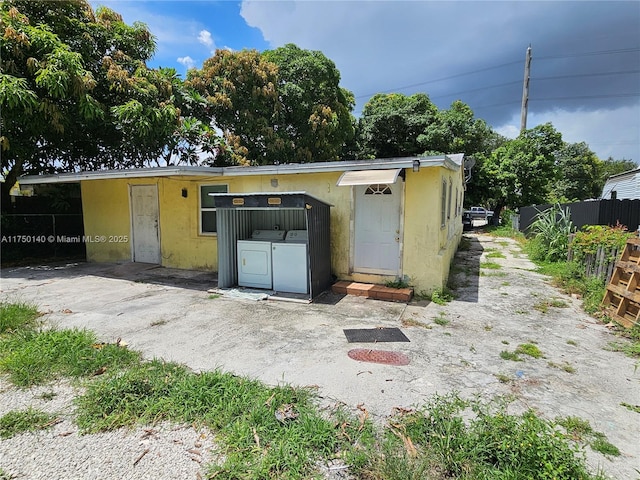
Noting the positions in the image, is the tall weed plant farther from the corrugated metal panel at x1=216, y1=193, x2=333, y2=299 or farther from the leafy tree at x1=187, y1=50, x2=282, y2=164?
the leafy tree at x1=187, y1=50, x2=282, y2=164

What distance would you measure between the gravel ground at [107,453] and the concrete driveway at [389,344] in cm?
102

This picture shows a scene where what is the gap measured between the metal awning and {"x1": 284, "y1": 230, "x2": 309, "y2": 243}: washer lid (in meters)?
1.14

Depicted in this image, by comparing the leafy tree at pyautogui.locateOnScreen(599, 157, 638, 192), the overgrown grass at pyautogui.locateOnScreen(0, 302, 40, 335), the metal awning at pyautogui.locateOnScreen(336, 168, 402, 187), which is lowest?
the overgrown grass at pyautogui.locateOnScreen(0, 302, 40, 335)

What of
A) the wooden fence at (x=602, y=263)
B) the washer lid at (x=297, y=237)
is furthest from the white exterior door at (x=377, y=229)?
the wooden fence at (x=602, y=263)

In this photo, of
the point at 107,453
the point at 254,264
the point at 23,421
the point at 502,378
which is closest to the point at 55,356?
the point at 23,421

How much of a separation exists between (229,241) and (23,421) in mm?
4512

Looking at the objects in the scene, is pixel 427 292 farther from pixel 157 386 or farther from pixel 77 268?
pixel 77 268

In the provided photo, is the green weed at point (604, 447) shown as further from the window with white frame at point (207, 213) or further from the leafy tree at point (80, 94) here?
the leafy tree at point (80, 94)

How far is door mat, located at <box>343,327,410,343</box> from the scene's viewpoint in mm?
4203

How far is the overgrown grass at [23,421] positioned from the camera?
2.39m

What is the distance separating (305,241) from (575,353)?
13.8 feet

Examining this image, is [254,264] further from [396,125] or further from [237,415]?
[396,125]

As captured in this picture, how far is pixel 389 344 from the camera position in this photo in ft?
13.4

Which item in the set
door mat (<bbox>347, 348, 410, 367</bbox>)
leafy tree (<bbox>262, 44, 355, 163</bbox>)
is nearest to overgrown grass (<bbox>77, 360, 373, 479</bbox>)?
door mat (<bbox>347, 348, 410, 367</bbox>)
